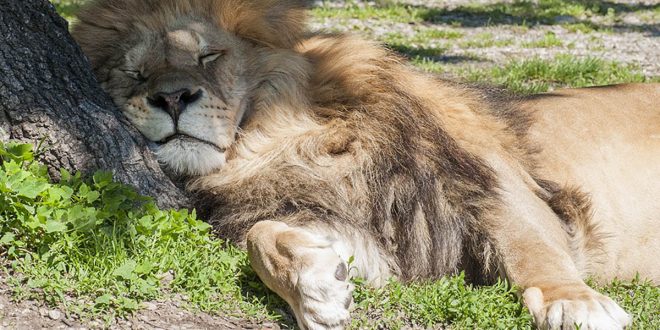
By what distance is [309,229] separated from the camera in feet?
12.9

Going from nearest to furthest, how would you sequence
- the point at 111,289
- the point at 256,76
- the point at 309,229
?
the point at 111,289
the point at 309,229
the point at 256,76

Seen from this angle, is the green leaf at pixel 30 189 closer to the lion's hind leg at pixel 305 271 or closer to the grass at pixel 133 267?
the grass at pixel 133 267

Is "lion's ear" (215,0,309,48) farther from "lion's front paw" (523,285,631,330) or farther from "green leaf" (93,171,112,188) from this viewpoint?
"lion's front paw" (523,285,631,330)

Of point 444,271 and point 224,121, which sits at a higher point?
point 224,121

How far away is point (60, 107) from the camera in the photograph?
3885 mm

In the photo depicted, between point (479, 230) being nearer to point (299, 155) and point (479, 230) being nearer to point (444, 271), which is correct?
point (444, 271)

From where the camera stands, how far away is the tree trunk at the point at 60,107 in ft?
12.6

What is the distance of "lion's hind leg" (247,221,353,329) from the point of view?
11.2ft

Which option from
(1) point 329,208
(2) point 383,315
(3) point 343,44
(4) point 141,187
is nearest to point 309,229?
(1) point 329,208

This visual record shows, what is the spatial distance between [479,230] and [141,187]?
1.39 meters

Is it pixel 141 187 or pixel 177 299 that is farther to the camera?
pixel 141 187

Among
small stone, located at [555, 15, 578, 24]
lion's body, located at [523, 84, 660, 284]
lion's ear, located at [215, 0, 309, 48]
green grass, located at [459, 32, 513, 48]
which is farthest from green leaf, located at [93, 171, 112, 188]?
small stone, located at [555, 15, 578, 24]

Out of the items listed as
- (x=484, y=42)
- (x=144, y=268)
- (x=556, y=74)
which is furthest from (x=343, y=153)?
(x=484, y=42)

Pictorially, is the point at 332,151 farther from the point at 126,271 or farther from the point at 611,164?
the point at 611,164
